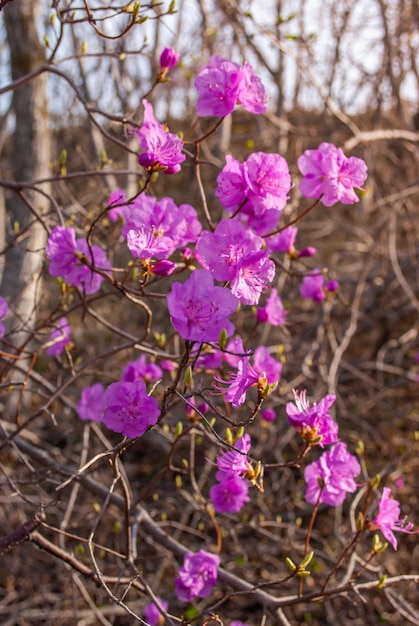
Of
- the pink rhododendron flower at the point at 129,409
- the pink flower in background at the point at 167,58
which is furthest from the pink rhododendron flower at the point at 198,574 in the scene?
the pink flower in background at the point at 167,58

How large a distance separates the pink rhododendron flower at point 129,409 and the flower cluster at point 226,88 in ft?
2.52

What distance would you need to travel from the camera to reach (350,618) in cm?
339

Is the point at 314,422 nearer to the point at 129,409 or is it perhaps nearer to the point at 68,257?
the point at 129,409

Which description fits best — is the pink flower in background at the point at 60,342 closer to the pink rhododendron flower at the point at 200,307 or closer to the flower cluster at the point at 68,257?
the flower cluster at the point at 68,257

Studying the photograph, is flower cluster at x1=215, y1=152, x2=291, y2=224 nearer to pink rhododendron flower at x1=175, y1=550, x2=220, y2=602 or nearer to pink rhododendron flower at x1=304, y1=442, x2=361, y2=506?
pink rhododendron flower at x1=304, y1=442, x2=361, y2=506

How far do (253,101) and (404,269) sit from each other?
125 inches

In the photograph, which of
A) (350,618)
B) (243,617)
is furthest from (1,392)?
(350,618)

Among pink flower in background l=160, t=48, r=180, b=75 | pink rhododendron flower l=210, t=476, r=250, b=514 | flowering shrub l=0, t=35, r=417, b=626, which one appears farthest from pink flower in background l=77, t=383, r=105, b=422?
pink flower in background l=160, t=48, r=180, b=75

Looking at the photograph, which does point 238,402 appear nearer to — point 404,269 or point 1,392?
point 1,392

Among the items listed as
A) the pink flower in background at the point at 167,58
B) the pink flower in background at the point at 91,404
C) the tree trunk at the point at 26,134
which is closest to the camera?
the pink flower in background at the point at 167,58

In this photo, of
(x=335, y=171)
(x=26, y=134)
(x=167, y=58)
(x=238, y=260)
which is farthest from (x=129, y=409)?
(x=26, y=134)

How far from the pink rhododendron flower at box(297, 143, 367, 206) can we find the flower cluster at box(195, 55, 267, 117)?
0.72ft

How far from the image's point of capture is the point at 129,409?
4.38ft

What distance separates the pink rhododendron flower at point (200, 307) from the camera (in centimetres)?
119
